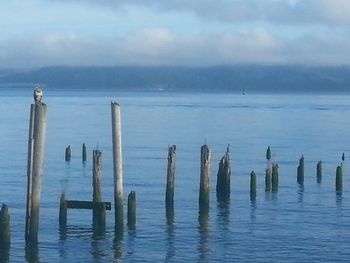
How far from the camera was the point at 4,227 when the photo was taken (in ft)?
85.0

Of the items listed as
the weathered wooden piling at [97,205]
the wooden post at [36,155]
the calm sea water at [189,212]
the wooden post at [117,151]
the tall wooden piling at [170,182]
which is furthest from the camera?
the tall wooden piling at [170,182]

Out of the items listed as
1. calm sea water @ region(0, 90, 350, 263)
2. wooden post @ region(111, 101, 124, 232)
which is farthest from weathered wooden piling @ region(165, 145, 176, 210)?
wooden post @ region(111, 101, 124, 232)

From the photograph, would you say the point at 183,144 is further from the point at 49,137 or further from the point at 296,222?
the point at 296,222

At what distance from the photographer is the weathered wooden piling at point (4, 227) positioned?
25406 mm

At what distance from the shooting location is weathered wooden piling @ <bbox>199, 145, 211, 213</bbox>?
3306cm

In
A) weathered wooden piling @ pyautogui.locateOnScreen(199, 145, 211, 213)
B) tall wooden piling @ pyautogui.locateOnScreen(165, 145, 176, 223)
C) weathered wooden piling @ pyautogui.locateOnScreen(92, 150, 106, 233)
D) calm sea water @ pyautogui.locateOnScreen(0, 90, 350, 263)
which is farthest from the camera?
weathered wooden piling @ pyautogui.locateOnScreen(199, 145, 211, 213)

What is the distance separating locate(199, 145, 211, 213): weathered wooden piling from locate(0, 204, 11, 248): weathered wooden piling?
30.9 ft

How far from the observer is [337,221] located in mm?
33500

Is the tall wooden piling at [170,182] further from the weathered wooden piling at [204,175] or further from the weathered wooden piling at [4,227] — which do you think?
the weathered wooden piling at [4,227]

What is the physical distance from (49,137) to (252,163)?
28.5 metres

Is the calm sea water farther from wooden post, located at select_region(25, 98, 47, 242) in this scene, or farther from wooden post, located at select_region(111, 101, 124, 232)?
wooden post, located at select_region(25, 98, 47, 242)

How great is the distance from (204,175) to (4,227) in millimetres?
9791

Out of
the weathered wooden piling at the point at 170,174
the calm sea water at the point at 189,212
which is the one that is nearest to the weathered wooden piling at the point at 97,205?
the calm sea water at the point at 189,212

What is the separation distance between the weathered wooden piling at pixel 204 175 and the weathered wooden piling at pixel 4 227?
9416 mm
